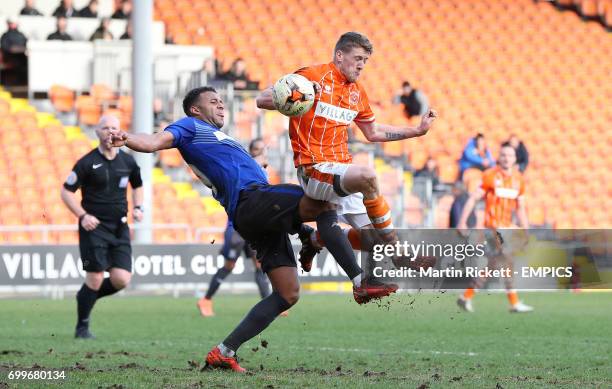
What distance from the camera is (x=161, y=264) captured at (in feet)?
57.4

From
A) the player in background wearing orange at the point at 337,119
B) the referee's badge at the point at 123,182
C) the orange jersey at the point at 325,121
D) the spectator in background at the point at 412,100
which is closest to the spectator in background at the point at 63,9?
the spectator in background at the point at 412,100

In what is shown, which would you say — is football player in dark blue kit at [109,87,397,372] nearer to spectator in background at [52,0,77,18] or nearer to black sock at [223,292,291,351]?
black sock at [223,292,291,351]

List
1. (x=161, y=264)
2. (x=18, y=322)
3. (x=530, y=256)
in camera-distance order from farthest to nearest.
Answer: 1. (x=161, y=264)
2. (x=530, y=256)
3. (x=18, y=322)

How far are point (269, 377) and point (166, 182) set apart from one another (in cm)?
1421

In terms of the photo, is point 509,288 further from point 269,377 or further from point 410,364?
point 269,377

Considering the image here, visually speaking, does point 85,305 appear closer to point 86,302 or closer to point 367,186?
point 86,302

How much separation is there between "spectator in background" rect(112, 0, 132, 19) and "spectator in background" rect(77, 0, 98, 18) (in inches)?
17.2

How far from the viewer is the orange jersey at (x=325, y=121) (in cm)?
824

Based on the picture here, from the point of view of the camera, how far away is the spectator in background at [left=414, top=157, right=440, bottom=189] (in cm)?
2244

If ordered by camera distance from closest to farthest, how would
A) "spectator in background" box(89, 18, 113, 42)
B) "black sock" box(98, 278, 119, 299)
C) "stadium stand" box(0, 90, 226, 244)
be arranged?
"black sock" box(98, 278, 119, 299)
"stadium stand" box(0, 90, 226, 244)
"spectator in background" box(89, 18, 113, 42)

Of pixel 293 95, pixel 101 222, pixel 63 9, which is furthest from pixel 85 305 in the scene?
pixel 63 9

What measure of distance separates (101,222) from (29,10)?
44.5 feet

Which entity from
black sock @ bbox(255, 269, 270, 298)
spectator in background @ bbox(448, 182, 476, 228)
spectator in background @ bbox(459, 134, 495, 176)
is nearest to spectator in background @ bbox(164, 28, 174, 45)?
spectator in background @ bbox(459, 134, 495, 176)

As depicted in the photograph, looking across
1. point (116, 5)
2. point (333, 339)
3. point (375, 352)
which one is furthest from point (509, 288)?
point (116, 5)
